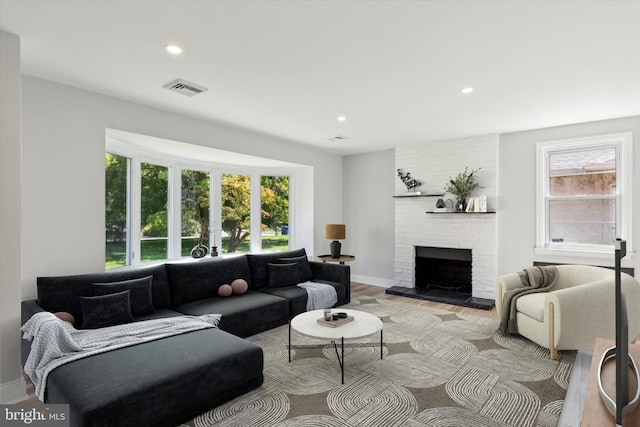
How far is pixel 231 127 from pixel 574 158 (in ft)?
15.3

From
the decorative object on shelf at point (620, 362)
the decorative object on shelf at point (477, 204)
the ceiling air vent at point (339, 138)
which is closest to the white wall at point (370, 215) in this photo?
the ceiling air vent at point (339, 138)

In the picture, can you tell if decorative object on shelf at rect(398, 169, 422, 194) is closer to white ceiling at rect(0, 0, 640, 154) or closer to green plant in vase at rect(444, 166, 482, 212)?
green plant in vase at rect(444, 166, 482, 212)

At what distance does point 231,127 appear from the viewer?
4660mm

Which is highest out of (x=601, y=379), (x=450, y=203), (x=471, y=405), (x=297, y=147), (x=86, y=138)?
(x=297, y=147)

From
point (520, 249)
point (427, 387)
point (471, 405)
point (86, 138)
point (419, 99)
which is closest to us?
point (471, 405)

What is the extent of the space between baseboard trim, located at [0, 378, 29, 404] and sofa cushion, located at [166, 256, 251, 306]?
135 cm

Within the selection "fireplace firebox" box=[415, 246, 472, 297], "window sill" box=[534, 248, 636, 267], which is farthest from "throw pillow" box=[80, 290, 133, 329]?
"window sill" box=[534, 248, 636, 267]

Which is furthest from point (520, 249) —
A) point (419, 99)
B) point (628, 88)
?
point (419, 99)

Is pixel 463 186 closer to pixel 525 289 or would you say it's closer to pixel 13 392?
pixel 525 289

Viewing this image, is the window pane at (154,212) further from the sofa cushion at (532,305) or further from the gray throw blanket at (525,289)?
the sofa cushion at (532,305)

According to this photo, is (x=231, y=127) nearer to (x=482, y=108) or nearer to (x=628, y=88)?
(x=482, y=108)

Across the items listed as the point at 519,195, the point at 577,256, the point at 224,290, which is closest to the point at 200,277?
the point at 224,290

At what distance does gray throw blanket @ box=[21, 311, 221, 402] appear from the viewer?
7.25ft

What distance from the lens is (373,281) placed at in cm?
647
